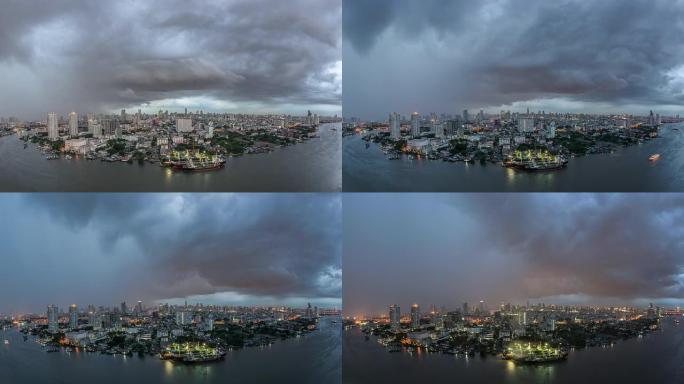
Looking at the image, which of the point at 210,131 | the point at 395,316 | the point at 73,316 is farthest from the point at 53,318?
the point at 395,316

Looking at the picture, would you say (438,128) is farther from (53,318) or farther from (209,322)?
(53,318)

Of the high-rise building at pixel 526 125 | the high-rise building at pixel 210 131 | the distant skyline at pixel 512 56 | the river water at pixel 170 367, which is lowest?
the river water at pixel 170 367

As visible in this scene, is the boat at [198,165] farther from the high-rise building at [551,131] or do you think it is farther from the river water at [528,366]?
the high-rise building at [551,131]

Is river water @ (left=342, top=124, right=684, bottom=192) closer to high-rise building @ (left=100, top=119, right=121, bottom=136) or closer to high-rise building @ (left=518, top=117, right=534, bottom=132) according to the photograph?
high-rise building @ (left=518, top=117, right=534, bottom=132)

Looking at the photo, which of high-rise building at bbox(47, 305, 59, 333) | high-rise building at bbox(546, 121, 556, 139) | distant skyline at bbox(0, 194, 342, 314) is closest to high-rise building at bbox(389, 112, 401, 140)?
distant skyline at bbox(0, 194, 342, 314)

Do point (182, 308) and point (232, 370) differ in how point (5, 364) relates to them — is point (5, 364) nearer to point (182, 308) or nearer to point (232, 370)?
point (182, 308)

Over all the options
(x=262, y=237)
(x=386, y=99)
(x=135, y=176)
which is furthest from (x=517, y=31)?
(x=135, y=176)

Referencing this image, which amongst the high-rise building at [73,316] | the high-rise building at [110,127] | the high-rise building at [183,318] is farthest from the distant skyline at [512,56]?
the high-rise building at [73,316]
